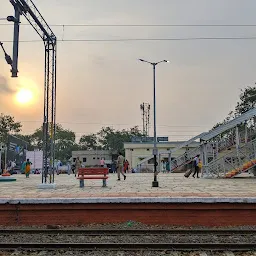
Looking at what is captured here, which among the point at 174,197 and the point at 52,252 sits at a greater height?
the point at 174,197

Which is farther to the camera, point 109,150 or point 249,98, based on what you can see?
point 109,150

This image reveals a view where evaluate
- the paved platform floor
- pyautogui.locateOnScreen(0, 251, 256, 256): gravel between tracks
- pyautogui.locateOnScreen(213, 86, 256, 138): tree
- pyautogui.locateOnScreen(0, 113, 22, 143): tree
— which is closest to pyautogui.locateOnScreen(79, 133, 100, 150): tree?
pyautogui.locateOnScreen(0, 113, 22, 143): tree

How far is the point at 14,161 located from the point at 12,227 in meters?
28.7

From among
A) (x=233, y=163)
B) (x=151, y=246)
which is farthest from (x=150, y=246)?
(x=233, y=163)

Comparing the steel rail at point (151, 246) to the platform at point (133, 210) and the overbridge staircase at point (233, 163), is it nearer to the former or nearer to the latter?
the platform at point (133, 210)

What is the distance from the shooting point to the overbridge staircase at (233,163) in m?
21.1

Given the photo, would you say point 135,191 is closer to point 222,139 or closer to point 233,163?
point 233,163

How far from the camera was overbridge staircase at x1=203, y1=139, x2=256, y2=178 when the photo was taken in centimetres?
2112

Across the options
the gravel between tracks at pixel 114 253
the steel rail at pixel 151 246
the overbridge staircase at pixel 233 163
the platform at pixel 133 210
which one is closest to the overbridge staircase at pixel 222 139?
the overbridge staircase at pixel 233 163

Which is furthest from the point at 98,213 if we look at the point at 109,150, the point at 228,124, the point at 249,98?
the point at 109,150

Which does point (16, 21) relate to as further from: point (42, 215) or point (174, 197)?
point (174, 197)

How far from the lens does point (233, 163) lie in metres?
22.5

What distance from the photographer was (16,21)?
1513 centimetres

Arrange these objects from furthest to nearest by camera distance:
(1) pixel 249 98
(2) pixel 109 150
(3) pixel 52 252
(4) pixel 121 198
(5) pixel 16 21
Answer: (2) pixel 109 150 → (1) pixel 249 98 → (5) pixel 16 21 → (4) pixel 121 198 → (3) pixel 52 252
